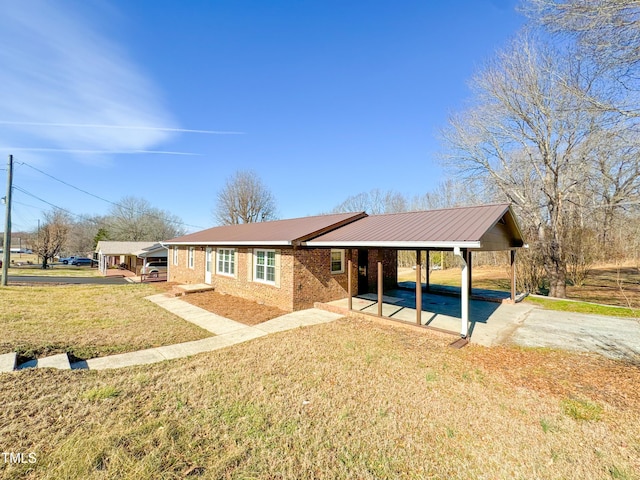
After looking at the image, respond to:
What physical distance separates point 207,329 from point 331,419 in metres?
5.80

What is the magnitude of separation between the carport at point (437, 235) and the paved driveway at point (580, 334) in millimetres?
1612

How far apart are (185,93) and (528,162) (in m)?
17.1

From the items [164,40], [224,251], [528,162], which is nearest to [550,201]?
[528,162]

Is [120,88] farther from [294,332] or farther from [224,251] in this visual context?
[294,332]

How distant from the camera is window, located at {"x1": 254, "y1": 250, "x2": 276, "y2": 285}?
36.7 feet

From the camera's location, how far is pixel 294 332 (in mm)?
7715

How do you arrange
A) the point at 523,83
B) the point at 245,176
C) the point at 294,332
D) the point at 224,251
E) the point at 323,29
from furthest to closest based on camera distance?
the point at 245,176
the point at 224,251
the point at 523,83
the point at 323,29
the point at 294,332

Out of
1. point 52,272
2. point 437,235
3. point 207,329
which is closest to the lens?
point 437,235

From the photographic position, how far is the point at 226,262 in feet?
46.9

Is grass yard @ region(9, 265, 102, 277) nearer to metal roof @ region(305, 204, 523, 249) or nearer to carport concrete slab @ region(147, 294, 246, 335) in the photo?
carport concrete slab @ region(147, 294, 246, 335)

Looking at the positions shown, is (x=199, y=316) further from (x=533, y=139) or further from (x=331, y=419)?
(x=533, y=139)

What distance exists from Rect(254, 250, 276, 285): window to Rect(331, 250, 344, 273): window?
7.76 feet

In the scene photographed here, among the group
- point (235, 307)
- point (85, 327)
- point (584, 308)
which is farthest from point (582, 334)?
point (85, 327)

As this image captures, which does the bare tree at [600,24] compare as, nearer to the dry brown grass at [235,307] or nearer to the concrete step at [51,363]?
the dry brown grass at [235,307]
